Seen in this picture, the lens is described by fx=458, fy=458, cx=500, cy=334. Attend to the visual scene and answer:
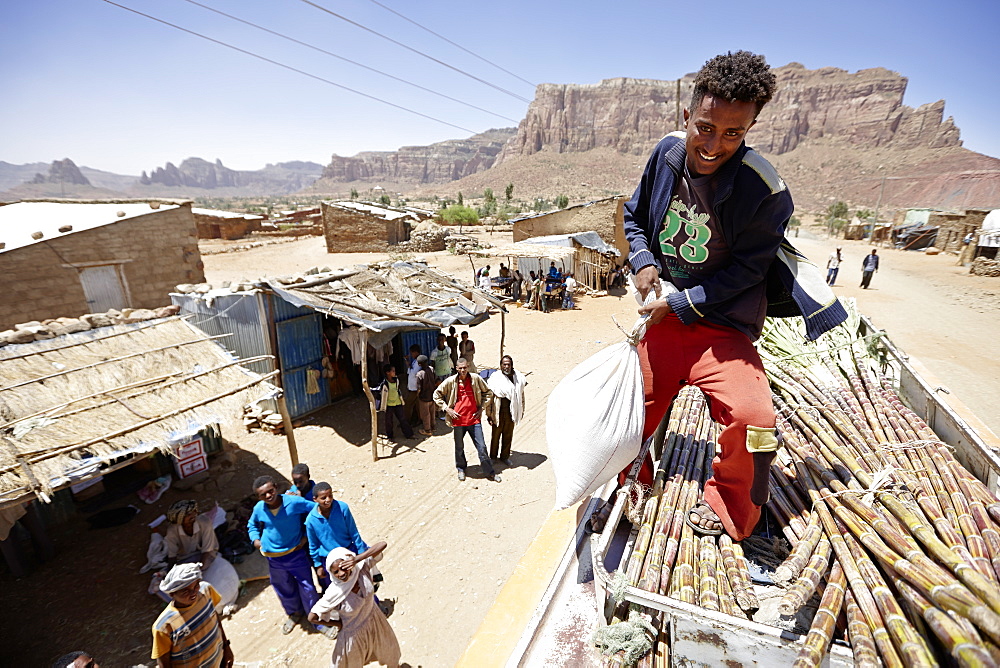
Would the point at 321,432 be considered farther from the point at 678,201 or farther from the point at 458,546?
the point at 678,201

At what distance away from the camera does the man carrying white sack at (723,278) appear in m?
1.92

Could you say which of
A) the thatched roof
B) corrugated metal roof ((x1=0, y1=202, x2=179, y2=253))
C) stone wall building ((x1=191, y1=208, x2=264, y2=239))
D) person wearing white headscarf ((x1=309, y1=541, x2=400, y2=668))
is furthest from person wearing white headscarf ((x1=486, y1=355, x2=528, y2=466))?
stone wall building ((x1=191, y1=208, x2=264, y2=239))

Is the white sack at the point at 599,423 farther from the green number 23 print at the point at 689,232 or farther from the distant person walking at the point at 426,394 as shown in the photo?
the distant person walking at the point at 426,394

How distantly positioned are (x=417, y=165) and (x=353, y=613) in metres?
188

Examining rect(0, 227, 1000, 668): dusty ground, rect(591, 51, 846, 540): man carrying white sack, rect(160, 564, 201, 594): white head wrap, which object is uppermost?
rect(591, 51, 846, 540): man carrying white sack

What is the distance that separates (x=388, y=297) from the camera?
27.6 feet

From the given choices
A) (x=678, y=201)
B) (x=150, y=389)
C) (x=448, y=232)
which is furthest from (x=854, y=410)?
(x=448, y=232)

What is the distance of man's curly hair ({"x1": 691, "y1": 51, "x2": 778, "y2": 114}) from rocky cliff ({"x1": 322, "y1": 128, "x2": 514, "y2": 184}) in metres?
172

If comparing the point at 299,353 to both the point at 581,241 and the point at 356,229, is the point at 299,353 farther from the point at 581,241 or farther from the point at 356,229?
the point at 356,229

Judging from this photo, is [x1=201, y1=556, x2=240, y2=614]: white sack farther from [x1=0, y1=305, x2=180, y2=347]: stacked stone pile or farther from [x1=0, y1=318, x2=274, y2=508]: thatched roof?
Answer: [x1=0, y1=305, x2=180, y2=347]: stacked stone pile

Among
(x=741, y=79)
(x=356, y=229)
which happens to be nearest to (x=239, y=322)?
(x=741, y=79)

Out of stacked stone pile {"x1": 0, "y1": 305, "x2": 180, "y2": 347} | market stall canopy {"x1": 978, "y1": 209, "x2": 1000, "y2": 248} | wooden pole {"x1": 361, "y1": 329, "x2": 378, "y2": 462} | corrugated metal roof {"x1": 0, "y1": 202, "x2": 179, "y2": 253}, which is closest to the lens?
stacked stone pile {"x1": 0, "y1": 305, "x2": 180, "y2": 347}

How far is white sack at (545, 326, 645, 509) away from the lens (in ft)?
6.88

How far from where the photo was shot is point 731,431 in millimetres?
2029
